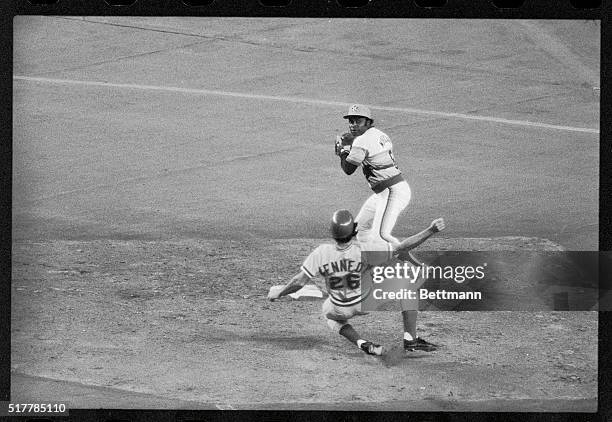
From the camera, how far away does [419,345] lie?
13.1m

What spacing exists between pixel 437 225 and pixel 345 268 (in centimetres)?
90

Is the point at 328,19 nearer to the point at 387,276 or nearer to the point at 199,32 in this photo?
the point at 199,32

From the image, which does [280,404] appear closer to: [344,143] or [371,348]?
[371,348]

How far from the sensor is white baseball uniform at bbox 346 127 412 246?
1316 centimetres

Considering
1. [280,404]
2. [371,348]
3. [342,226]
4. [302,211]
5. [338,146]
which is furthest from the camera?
[302,211]

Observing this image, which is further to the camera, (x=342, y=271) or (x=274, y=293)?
(x=274, y=293)

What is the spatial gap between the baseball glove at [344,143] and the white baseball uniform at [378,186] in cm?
6

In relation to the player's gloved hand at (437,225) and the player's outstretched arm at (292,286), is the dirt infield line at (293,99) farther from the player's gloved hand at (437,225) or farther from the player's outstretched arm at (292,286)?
the player's outstretched arm at (292,286)

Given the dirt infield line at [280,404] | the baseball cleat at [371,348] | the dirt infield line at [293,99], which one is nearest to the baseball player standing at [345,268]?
the baseball cleat at [371,348]

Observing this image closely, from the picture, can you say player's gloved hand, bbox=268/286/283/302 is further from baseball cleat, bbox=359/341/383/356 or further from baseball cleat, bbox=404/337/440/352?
baseball cleat, bbox=404/337/440/352

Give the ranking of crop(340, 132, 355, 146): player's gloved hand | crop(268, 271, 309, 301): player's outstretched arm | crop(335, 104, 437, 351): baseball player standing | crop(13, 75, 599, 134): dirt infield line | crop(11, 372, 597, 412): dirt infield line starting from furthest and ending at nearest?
crop(13, 75, 599, 134): dirt infield line, crop(340, 132, 355, 146): player's gloved hand, crop(268, 271, 309, 301): player's outstretched arm, crop(335, 104, 437, 351): baseball player standing, crop(11, 372, 597, 412): dirt infield line

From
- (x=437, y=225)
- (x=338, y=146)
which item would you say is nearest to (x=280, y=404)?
(x=437, y=225)

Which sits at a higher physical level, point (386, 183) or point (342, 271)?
point (386, 183)

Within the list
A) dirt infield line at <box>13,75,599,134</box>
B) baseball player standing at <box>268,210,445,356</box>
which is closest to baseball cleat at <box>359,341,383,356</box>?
baseball player standing at <box>268,210,445,356</box>
